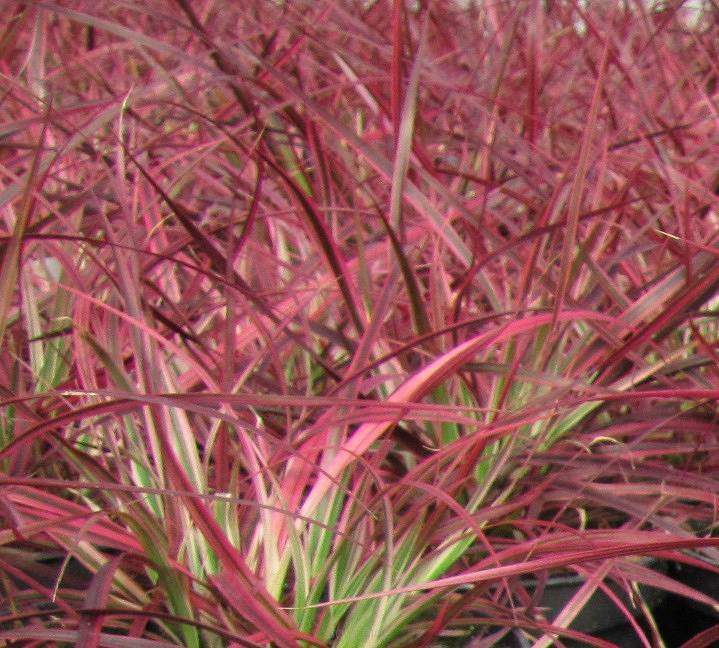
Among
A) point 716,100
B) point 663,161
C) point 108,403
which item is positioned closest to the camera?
point 108,403

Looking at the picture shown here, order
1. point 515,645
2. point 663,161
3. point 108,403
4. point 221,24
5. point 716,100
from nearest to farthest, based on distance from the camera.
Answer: point 108,403
point 515,645
point 663,161
point 716,100
point 221,24

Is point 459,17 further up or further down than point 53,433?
further up

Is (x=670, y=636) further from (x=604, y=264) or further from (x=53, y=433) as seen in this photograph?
(x=53, y=433)

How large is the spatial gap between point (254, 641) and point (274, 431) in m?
0.24

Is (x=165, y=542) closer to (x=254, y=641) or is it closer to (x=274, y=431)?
(x=254, y=641)

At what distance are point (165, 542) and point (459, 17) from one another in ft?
5.97

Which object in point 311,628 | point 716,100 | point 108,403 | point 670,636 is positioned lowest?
point 670,636

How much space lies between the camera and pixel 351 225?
1097 millimetres

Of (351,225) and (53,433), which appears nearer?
(53,433)

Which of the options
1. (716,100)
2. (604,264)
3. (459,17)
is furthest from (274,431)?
(459,17)

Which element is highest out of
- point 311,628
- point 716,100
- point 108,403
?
point 716,100

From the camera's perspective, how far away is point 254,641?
652 millimetres

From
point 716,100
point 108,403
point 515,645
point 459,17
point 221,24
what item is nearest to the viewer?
point 108,403

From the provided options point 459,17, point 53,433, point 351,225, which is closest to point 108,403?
point 53,433
